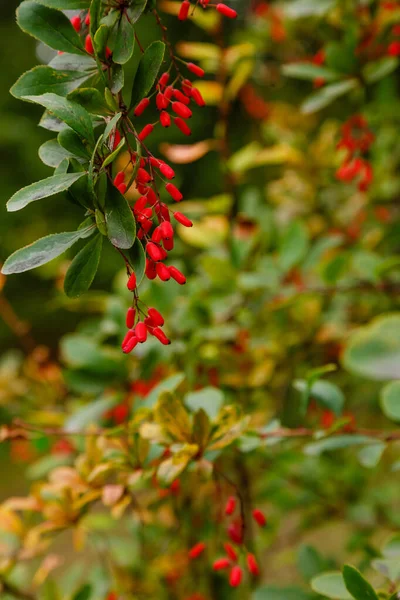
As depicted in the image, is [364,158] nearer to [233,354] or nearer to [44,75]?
[233,354]

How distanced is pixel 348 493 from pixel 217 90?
0.74m

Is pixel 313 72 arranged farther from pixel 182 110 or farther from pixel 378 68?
pixel 182 110

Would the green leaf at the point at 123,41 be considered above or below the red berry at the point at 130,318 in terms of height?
above

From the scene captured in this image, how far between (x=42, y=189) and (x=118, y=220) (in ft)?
0.17

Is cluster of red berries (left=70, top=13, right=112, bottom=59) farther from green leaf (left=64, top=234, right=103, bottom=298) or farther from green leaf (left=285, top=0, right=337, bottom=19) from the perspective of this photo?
green leaf (left=285, top=0, right=337, bottom=19)

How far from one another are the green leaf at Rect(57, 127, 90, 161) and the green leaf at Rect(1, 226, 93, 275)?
0.05 meters

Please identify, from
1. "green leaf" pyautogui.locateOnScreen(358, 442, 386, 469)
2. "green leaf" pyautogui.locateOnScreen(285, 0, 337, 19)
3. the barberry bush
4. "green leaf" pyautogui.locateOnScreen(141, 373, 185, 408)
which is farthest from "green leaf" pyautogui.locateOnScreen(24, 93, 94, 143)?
"green leaf" pyautogui.locateOnScreen(285, 0, 337, 19)

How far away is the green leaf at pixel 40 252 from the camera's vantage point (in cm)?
35

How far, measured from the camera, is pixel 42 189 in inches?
13.8

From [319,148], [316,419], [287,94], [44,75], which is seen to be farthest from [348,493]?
[287,94]

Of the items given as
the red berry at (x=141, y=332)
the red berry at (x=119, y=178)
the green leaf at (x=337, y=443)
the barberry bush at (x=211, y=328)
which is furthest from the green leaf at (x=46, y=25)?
the green leaf at (x=337, y=443)

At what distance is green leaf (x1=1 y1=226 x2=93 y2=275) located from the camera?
35 cm

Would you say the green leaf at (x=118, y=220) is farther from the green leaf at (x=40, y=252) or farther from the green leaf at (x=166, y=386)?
the green leaf at (x=166, y=386)

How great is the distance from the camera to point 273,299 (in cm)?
91
